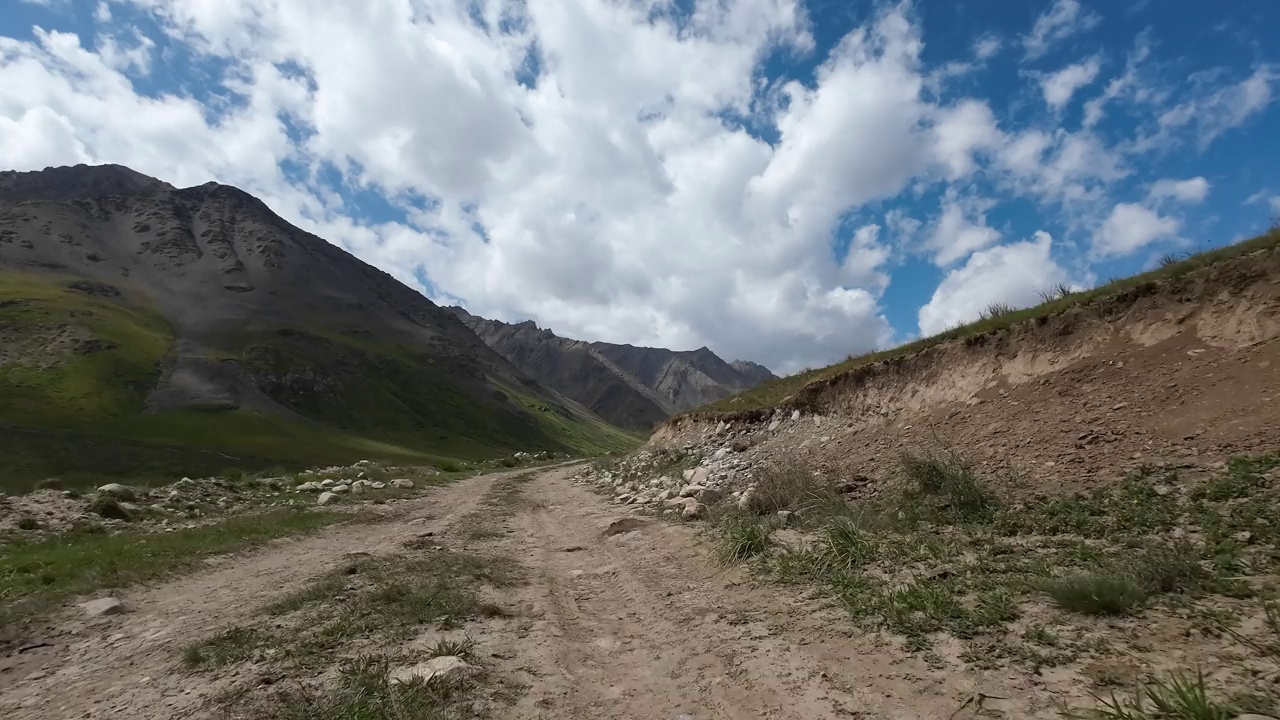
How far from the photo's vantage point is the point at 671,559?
11070 millimetres

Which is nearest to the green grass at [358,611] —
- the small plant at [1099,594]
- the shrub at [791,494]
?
the shrub at [791,494]

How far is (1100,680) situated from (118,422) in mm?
136117

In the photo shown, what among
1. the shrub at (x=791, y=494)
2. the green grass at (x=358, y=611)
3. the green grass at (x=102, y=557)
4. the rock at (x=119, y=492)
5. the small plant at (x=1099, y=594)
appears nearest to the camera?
the small plant at (x=1099, y=594)

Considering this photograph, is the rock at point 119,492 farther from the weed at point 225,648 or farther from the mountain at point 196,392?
the mountain at point 196,392

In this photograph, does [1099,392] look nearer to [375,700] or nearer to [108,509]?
[375,700]

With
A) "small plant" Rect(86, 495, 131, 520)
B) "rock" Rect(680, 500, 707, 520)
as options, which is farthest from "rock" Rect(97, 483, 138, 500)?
"rock" Rect(680, 500, 707, 520)

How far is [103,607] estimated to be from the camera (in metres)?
9.16

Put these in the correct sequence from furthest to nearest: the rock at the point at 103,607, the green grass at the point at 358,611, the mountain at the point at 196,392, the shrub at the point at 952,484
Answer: the mountain at the point at 196,392 → the shrub at the point at 952,484 → the rock at the point at 103,607 → the green grass at the point at 358,611

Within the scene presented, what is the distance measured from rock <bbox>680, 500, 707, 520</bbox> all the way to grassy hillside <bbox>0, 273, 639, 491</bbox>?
61.8 m

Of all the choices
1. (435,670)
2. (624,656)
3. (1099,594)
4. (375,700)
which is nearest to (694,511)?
(624,656)

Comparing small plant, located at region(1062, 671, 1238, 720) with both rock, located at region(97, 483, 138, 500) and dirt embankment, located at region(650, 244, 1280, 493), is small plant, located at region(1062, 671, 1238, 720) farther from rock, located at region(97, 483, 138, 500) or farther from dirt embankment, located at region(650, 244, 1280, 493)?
rock, located at region(97, 483, 138, 500)

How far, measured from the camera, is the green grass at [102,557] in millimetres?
9711

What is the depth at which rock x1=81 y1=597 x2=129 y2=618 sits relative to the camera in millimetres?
9016

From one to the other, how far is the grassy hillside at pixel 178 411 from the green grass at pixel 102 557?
176 feet
